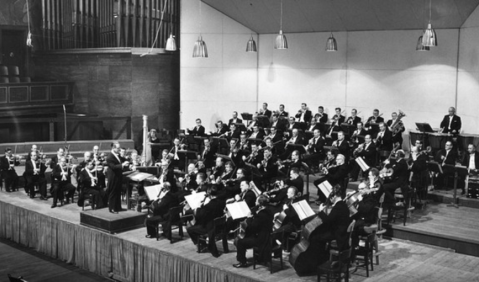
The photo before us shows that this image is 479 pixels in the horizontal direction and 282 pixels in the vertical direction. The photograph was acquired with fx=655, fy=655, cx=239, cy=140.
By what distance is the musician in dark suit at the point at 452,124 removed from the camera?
45.3 ft

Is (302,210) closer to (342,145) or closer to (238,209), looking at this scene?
(238,209)

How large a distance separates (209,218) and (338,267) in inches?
90.5

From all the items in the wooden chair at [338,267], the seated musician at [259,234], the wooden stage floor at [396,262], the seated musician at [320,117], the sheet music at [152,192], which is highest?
the seated musician at [320,117]

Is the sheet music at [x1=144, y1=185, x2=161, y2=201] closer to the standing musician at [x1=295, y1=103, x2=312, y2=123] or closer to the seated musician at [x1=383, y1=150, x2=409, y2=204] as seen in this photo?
the seated musician at [x1=383, y1=150, x2=409, y2=204]

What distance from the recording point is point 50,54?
18.9m

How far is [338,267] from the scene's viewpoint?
8.75 meters

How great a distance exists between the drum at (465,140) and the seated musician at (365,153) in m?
2.07

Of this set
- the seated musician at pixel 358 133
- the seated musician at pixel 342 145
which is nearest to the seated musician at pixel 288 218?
the seated musician at pixel 342 145

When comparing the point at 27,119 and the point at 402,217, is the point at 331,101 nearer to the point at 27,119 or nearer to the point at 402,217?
the point at 402,217

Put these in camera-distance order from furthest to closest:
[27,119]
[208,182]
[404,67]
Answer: [27,119] < [404,67] < [208,182]

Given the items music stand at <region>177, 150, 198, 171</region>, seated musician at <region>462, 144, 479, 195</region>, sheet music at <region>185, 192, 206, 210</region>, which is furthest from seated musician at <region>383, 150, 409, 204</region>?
music stand at <region>177, 150, 198, 171</region>

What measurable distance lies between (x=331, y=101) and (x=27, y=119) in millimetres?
8221

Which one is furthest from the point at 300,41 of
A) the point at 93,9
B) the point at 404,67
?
the point at 93,9

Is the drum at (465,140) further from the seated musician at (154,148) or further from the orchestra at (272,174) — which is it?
the seated musician at (154,148)
